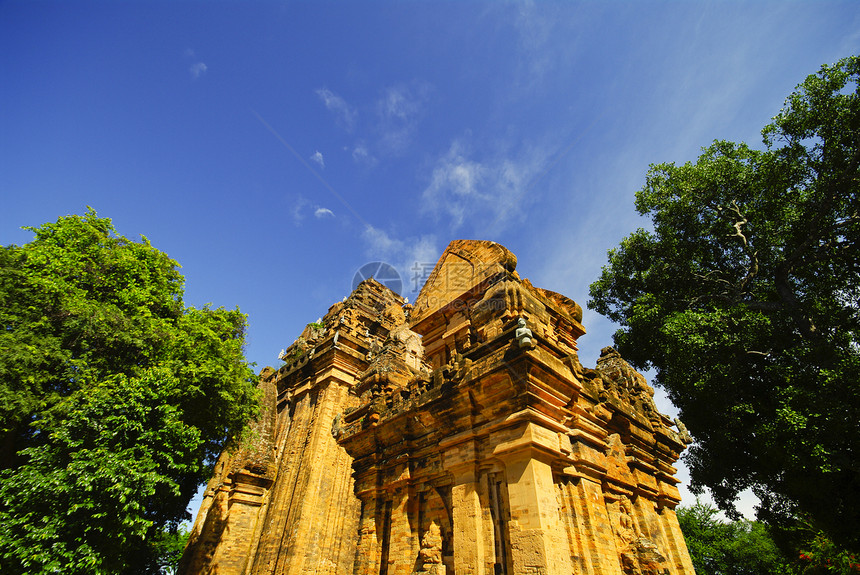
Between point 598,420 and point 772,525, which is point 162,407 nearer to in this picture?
point 598,420

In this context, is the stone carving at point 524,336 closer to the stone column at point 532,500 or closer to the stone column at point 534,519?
the stone column at point 532,500

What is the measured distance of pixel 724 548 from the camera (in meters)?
30.2

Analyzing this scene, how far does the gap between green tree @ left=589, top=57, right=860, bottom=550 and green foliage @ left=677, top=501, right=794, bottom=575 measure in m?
23.7

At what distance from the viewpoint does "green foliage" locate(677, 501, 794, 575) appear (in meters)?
28.9

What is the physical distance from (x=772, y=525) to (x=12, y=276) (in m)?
23.2

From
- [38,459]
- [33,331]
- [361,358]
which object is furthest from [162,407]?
[361,358]

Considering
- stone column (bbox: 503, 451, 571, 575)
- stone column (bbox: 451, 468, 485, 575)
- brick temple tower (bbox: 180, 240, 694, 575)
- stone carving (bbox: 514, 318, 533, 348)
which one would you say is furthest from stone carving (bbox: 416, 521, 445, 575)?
stone carving (bbox: 514, 318, 533, 348)

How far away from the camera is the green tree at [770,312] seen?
8820 millimetres

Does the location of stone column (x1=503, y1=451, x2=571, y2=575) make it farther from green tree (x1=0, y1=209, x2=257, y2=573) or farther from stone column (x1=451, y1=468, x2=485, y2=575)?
green tree (x1=0, y1=209, x2=257, y2=573)

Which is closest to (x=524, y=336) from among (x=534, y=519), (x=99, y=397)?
(x=534, y=519)

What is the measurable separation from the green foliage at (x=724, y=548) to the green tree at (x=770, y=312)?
23694 mm

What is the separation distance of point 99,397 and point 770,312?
1757cm

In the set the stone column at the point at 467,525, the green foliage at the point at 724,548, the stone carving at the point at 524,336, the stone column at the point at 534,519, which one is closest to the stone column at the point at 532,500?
the stone column at the point at 534,519

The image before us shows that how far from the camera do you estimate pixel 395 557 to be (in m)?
5.34
